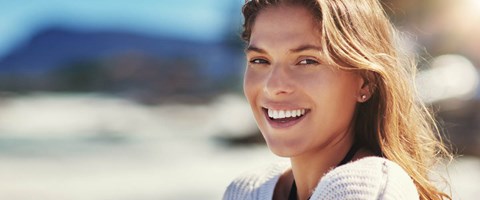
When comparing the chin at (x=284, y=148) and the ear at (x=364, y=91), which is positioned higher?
the ear at (x=364, y=91)

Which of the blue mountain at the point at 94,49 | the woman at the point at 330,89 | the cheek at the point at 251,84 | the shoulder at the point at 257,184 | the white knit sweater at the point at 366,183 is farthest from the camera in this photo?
the blue mountain at the point at 94,49

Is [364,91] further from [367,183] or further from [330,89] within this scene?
[367,183]

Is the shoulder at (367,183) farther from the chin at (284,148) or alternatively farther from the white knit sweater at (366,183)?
the chin at (284,148)

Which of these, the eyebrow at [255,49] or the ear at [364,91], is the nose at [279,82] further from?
→ the ear at [364,91]

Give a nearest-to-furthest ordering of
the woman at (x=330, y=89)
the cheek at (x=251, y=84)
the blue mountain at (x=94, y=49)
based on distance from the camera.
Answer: the woman at (x=330, y=89) → the cheek at (x=251, y=84) → the blue mountain at (x=94, y=49)

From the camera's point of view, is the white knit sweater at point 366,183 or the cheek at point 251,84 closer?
the white knit sweater at point 366,183

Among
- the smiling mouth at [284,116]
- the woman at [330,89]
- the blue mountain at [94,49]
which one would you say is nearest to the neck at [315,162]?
the woman at [330,89]

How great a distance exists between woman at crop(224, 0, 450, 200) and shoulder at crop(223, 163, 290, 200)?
0.09 m

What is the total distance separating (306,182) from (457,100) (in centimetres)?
969

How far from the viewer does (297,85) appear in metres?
1.84

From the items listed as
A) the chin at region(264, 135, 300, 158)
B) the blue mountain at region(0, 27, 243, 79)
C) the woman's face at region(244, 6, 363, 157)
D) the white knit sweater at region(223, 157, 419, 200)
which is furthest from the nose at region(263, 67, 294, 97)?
the blue mountain at region(0, 27, 243, 79)

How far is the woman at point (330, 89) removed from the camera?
1.82 m

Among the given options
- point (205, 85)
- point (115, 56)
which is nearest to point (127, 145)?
point (205, 85)

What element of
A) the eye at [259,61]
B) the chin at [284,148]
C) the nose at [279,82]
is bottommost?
the chin at [284,148]
